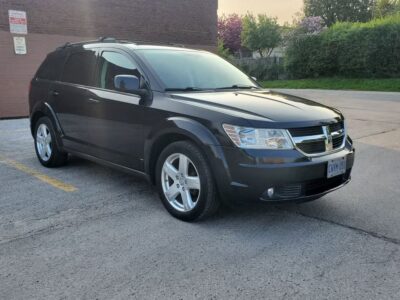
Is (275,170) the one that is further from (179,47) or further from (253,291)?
(179,47)

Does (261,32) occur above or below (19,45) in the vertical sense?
above

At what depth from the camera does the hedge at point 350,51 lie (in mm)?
24328

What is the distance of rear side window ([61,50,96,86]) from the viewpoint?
5.41 metres

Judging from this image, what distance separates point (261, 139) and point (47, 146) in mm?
3682

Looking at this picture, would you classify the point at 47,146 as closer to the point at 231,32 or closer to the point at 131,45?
the point at 131,45

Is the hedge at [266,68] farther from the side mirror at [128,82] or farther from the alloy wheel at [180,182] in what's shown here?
the alloy wheel at [180,182]

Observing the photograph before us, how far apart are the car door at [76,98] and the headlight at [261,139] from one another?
7.43 ft

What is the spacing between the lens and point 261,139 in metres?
3.73

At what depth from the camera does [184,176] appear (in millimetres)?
4141

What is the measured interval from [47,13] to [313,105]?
1114 centimetres

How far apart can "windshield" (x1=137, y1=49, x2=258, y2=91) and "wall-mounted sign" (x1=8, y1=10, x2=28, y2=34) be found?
904cm

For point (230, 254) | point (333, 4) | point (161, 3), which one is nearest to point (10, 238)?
point (230, 254)

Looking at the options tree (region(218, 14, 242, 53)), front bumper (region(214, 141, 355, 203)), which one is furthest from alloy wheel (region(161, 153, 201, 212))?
tree (region(218, 14, 242, 53))

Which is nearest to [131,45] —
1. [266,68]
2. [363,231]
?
[363,231]
